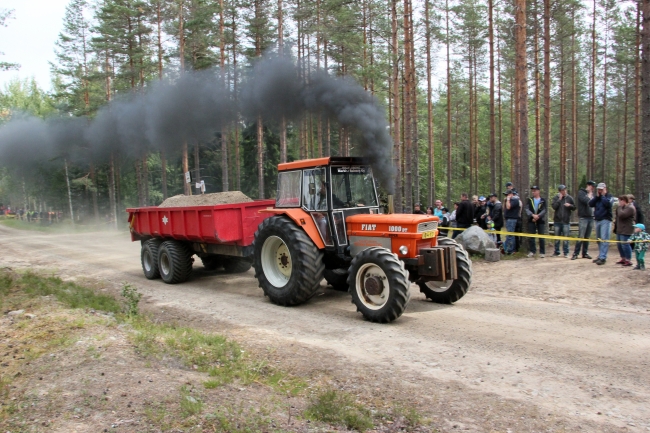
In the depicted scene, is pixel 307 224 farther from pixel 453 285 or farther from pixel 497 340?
pixel 497 340

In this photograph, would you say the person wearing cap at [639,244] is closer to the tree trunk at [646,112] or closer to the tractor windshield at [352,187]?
the tree trunk at [646,112]

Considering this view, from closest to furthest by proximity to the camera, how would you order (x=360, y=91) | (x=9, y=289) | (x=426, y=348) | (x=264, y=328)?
1. (x=426, y=348)
2. (x=264, y=328)
3. (x=9, y=289)
4. (x=360, y=91)

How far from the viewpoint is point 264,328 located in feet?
22.5

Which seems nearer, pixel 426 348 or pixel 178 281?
pixel 426 348

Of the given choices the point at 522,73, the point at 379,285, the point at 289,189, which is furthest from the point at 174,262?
the point at 522,73

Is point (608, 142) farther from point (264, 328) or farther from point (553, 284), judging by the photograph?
point (264, 328)

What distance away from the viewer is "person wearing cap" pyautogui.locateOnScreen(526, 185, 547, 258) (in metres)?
12.5

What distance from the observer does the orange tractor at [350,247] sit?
7.04 m

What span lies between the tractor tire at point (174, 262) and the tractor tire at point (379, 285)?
5.03m

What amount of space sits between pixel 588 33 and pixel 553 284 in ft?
83.1

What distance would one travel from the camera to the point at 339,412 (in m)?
3.92

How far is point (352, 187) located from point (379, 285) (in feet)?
6.89

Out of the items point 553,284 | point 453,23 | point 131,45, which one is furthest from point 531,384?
point 131,45

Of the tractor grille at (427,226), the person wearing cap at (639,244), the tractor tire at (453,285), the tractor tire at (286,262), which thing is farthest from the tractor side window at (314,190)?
the person wearing cap at (639,244)
